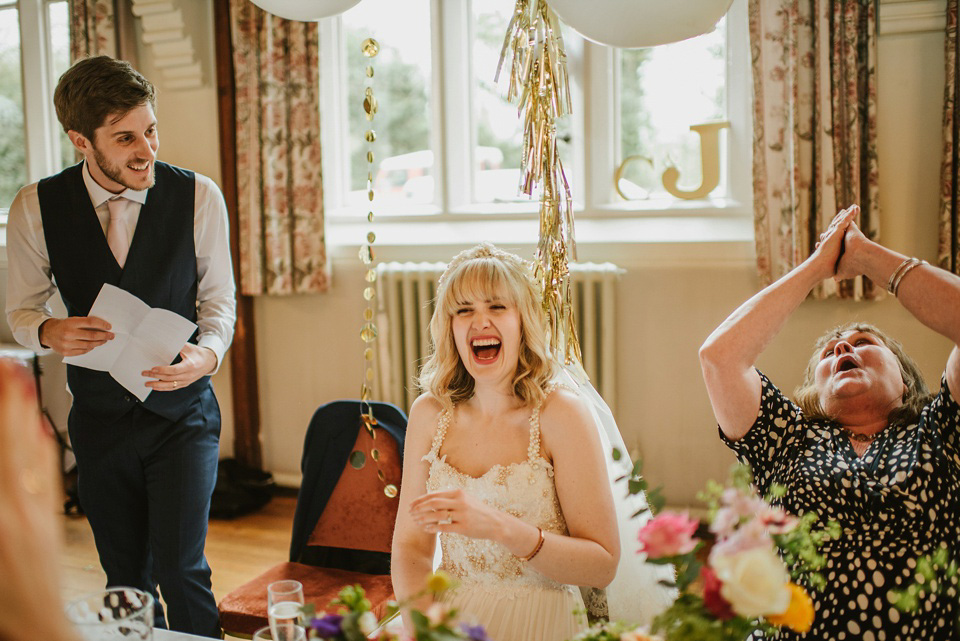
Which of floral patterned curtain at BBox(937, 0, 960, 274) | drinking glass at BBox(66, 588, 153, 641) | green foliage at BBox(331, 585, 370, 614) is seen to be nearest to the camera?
green foliage at BBox(331, 585, 370, 614)

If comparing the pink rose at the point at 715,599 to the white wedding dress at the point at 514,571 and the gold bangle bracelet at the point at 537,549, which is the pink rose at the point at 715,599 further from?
the white wedding dress at the point at 514,571

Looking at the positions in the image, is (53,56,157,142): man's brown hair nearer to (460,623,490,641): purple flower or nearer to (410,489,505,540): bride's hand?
(410,489,505,540): bride's hand

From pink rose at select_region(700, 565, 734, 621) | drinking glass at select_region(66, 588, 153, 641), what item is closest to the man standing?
drinking glass at select_region(66, 588, 153, 641)

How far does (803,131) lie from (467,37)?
1.55 metres

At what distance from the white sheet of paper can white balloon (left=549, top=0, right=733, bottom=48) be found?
4.08 ft

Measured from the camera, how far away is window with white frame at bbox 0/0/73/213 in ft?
15.1

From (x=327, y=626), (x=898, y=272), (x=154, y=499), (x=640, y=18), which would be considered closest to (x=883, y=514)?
(x=898, y=272)

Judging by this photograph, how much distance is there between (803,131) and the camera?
295 centimetres

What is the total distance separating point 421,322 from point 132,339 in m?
1.74

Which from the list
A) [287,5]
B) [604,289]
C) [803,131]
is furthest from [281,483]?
[287,5]

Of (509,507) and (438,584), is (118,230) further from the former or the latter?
(438,584)

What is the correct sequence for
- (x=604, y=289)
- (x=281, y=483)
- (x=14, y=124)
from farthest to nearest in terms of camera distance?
(x=14, y=124), (x=281, y=483), (x=604, y=289)

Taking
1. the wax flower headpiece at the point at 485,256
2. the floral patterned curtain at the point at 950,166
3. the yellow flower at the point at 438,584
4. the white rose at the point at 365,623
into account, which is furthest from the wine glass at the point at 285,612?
the floral patterned curtain at the point at 950,166

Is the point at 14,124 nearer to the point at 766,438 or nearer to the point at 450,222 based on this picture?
the point at 450,222
